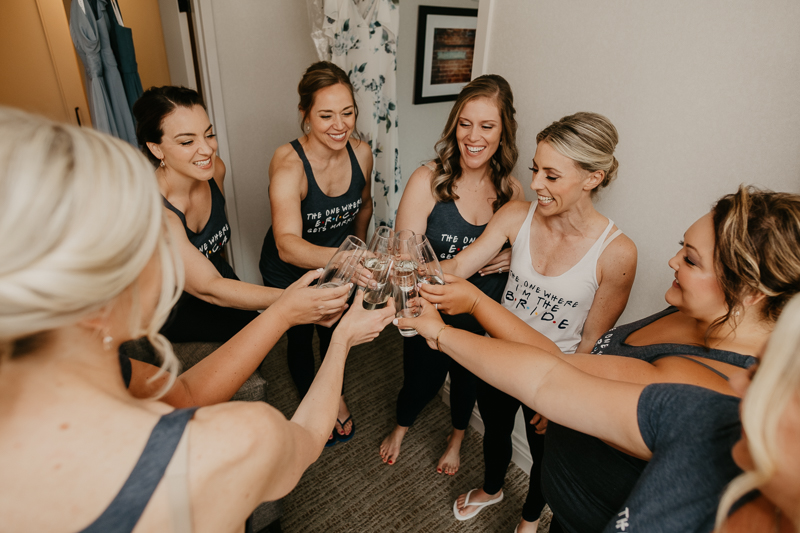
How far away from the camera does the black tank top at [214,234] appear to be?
5.75 feet

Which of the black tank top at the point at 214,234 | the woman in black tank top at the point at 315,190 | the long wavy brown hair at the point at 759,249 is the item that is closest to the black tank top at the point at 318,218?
the woman in black tank top at the point at 315,190

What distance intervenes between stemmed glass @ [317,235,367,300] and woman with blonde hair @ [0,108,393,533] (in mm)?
630

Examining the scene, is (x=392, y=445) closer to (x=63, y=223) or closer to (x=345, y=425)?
(x=345, y=425)

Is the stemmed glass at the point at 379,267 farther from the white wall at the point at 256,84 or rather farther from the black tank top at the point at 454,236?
the white wall at the point at 256,84

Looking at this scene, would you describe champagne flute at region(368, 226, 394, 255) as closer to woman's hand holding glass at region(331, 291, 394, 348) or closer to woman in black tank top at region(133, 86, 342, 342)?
woman's hand holding glass at region(331, 291, 394, 348)

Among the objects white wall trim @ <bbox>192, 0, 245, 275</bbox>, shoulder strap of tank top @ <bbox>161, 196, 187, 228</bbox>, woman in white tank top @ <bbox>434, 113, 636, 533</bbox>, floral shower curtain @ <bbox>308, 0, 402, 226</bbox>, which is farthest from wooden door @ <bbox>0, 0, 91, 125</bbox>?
woman in white tank top @ <bbox>434, 113, 636, 533</bbox>

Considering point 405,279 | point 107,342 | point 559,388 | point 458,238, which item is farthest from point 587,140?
point 107,342

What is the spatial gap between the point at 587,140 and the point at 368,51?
1451 mm

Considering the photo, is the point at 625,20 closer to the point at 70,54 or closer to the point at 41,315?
the point at 41,315

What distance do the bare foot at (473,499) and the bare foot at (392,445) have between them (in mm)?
373

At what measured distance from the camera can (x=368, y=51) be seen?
2.38 meters

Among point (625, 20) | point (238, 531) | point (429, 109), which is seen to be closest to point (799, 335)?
point (238, 531)

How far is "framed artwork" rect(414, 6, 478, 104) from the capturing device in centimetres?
347

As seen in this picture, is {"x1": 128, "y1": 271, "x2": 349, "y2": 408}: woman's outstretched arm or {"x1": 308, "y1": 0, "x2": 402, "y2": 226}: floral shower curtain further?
{"x1": 308, "y1": 0, "x2": 402, "y2": 226}: floral shower curtain
